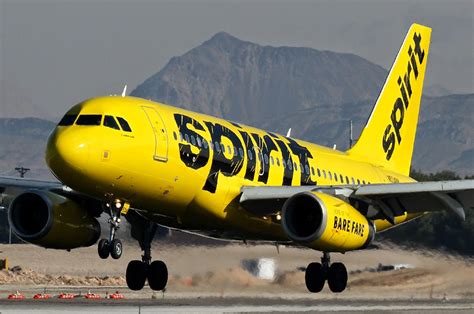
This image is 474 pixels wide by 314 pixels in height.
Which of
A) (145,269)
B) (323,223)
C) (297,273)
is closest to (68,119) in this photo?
(145,269)

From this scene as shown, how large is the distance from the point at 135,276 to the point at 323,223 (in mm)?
6708

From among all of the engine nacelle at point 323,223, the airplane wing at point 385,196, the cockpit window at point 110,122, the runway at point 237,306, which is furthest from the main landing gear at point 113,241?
the runway at point 237,306

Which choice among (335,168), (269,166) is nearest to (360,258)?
(335,168)

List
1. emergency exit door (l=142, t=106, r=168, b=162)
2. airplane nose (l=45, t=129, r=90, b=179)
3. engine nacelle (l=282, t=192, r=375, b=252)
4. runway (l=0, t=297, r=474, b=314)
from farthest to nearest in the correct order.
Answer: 1. runway (l=0, t=297, r=474, b=314)
2. engine nacelle (l=282, t=192, r=375, b=252)
3. emergency exit door (l=142, t=106, r=168, b=162)
4. airplane nose (l=45, t=129, r=90, b=179)

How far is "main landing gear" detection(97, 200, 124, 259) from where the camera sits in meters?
34.2

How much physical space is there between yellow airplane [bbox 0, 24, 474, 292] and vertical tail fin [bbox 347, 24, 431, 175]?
11.1 ft

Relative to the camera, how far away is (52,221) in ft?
125

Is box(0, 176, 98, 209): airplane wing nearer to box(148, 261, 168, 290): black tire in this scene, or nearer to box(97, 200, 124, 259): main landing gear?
box(97, 200, 124, 259): main landing gear

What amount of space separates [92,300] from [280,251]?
1217 cm

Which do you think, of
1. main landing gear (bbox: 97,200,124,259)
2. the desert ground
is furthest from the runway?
main landing gear (bbox: 97,200,124,259)

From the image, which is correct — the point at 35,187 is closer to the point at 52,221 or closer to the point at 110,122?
the point at 52,221

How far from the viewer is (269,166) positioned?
39.4 meters

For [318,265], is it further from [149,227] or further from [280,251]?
[149,227]

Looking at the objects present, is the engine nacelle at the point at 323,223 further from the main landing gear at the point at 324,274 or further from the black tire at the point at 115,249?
the black tire at the point at 115,249
